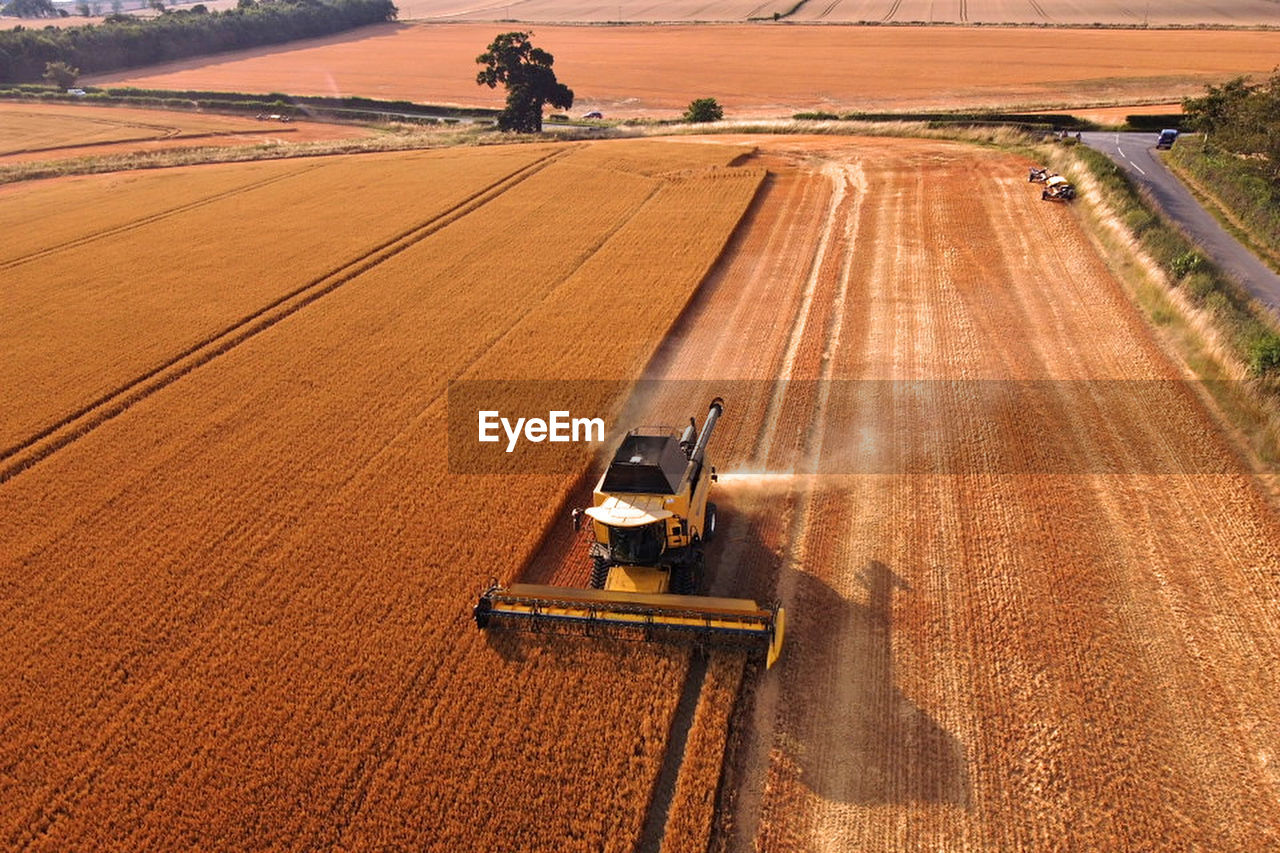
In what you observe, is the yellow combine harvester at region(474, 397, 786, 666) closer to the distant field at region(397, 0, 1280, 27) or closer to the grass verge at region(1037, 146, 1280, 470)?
the grass verge at region(1037, 146, 1280, 470)

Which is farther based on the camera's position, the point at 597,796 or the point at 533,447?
the point at 533,447

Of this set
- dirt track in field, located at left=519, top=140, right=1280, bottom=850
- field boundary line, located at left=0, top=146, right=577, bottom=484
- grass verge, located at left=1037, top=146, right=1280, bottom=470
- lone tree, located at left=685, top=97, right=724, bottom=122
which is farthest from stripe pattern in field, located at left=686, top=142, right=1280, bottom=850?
lone tree, located at left=685, top=97, right=724, bottom=122

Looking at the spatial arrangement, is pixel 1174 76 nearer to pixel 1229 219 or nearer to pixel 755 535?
pixel 1229 219

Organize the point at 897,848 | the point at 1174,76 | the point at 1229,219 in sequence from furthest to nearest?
1. the point at 1174,76
2. the point at 1229,219
3. the point at 897,848

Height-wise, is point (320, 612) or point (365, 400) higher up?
point (365, 400)

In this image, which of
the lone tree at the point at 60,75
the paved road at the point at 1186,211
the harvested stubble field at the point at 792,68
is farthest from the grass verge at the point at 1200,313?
the lone tree at the point at 60,75


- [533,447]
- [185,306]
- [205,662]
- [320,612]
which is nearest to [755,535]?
[533,447]

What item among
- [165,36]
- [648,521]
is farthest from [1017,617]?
[165,36]
